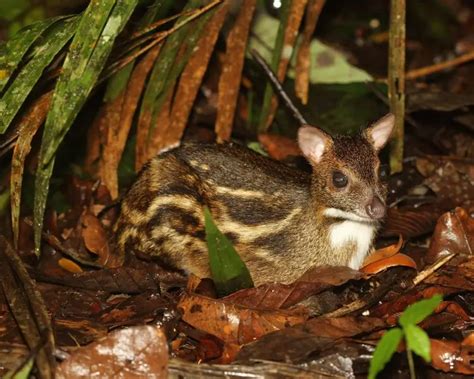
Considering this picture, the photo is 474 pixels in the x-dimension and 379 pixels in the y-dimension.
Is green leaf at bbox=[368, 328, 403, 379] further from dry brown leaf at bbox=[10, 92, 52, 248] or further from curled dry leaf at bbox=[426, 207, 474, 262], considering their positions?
dry brown leaf at bbox=[10, 92, 52, 248]

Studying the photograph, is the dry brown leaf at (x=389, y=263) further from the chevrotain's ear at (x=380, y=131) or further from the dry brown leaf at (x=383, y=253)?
the chevrotain's ear at (x=380, y=131)

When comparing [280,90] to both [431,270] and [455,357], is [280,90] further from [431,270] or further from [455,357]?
[455,357]

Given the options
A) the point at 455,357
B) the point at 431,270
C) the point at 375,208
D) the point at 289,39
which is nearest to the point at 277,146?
the point at 289,39

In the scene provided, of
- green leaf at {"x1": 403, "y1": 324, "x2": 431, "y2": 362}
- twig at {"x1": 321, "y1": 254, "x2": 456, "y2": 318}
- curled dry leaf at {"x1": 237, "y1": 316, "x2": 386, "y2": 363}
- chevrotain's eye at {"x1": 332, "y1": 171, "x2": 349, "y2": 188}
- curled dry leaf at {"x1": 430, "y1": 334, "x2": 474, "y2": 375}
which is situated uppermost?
chevrotain's eye at {"x1": 332, "y1": 171, "x2": 349, "y2": 188}

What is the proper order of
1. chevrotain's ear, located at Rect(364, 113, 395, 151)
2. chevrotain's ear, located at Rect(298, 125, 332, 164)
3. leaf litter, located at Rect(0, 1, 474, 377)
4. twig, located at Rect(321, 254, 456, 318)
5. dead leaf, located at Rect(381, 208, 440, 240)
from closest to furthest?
leaf litter, located at Rect(0, 1, 474, 377), twig, located at Rect(321, 254, 456, 318), chevrotain's ear, located at Rect(298, 125, 332, 164), chevrotain's ear, located at Rect(364, 113, 395, 151), dead leaf, located at Rect(381, 208, 440, 240)

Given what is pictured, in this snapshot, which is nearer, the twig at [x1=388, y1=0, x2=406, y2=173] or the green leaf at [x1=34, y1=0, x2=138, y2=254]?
the green leaf at [x1=34, y1=0, x2=138, y2=254]

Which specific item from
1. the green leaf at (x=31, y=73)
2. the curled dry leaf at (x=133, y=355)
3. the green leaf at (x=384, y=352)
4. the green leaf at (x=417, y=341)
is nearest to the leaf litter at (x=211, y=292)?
the curled dry leaf at (x=133, y=355)

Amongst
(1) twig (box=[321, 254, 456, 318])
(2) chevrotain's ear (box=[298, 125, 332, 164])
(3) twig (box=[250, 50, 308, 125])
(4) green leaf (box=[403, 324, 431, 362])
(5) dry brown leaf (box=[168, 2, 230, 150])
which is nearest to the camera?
(4) green leaf (box=[403, 324, 431, 362])

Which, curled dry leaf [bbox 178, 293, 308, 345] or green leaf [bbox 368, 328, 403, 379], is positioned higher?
green leaf [bbox 368, 328, 403, 379]

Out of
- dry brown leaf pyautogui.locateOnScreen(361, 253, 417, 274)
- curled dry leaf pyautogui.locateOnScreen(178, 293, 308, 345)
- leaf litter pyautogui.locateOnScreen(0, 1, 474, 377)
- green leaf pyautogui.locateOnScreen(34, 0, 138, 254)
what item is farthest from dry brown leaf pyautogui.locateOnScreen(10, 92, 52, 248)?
dry brown leaf pyautogui.locateOnScreen(361, 253, 417, 274)
